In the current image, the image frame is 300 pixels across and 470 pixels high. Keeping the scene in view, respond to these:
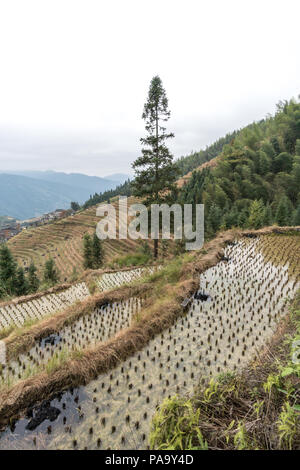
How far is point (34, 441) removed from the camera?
9.36 ft

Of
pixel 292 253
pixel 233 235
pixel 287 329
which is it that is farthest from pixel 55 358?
pixel 233 235

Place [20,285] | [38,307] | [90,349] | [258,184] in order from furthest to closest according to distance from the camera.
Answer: [258,184] → [20,285] → [38,307] → [90,349]

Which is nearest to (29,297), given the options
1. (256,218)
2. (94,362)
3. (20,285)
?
(94,362)

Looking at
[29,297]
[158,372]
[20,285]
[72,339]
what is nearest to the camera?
[158,372]

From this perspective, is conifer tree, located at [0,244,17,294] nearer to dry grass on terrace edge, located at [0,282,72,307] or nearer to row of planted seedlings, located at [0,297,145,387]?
dry grass on terrace edge, located at [0,282,72,307]

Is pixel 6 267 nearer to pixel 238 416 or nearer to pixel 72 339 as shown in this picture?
pixel 72 339

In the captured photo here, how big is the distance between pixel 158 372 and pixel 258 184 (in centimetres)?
4345

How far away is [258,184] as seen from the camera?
40.8 meters

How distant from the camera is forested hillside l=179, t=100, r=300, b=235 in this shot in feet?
113

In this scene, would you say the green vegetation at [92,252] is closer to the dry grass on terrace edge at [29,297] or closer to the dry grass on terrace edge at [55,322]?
the dry grass on terrace edge at [29,297]

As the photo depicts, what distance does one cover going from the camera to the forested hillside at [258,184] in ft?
113

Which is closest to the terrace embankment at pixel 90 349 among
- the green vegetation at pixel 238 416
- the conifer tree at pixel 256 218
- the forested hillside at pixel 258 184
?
the green vegetation at pixel 238 416
